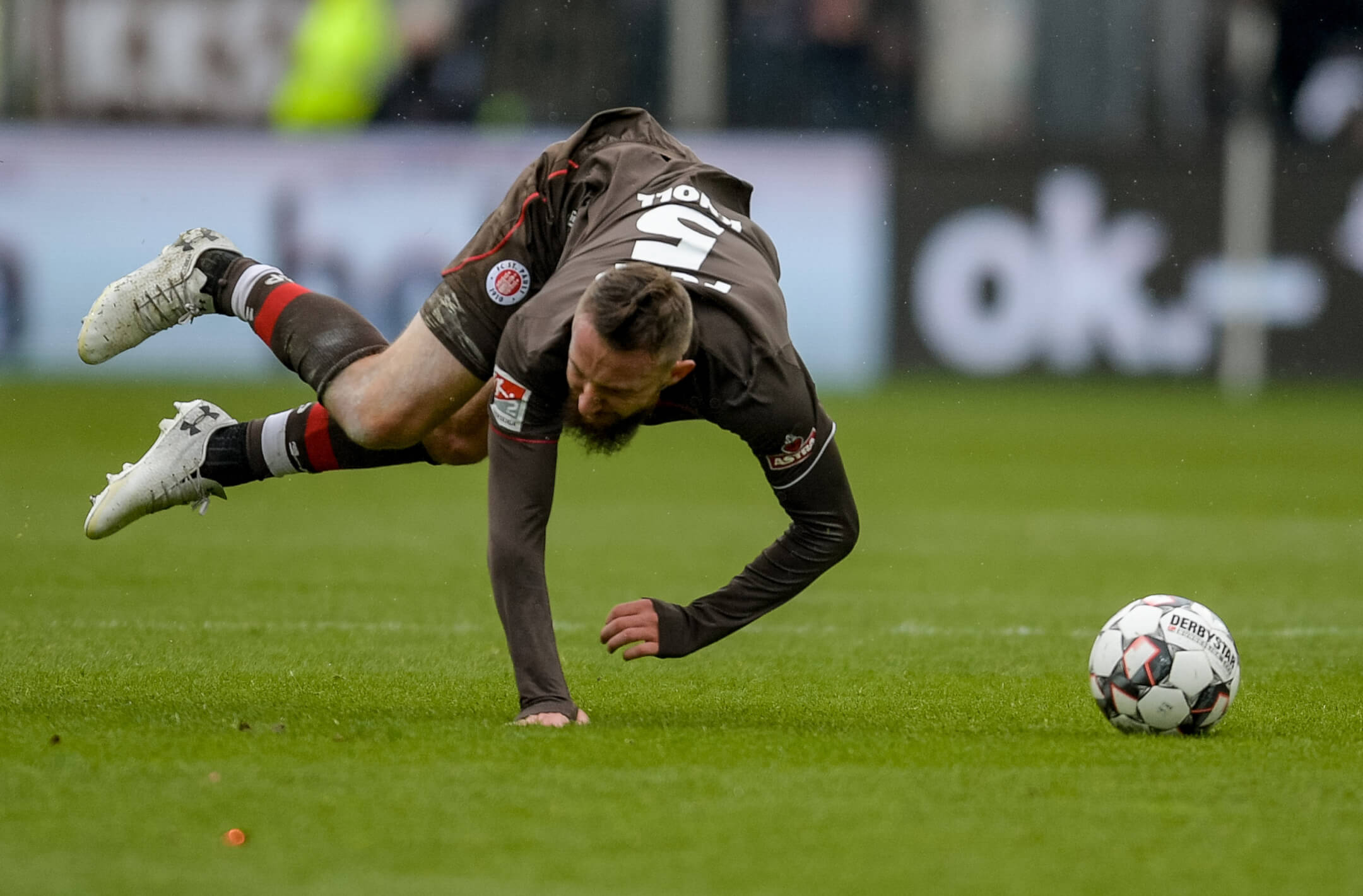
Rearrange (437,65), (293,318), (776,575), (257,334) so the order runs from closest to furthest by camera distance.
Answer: (776,575), (293,318), (257,334), (437,65)

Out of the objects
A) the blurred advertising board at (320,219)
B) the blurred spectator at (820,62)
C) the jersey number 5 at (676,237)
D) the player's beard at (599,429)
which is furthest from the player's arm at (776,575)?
the blurred spectator at (820,62)

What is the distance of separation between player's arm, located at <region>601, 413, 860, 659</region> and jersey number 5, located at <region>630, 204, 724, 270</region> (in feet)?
1.69

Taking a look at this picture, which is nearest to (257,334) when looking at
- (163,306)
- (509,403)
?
(163,306)

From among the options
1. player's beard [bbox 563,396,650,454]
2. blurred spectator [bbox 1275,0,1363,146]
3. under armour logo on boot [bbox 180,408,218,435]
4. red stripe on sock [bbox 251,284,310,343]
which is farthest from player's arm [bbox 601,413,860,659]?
blurred spectator [bbox 1275,0,1363,146]

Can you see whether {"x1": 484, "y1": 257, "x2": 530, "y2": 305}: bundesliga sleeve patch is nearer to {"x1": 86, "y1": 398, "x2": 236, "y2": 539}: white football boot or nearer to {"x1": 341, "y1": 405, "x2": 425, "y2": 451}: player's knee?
{"x1": 341, "y1": 405, "x2": 425, "y2": 451}: player's knee

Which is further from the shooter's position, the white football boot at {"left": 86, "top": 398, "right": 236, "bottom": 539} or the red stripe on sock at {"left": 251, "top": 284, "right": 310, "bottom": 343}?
the white football boot at {"left": 86, "top": 398, "right": 236, "bottom": 539}

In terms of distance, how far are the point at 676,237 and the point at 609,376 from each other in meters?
0.68

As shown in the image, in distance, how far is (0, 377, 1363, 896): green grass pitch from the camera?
3609 mm

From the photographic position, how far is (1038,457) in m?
12.9

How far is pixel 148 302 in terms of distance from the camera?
5.82 m

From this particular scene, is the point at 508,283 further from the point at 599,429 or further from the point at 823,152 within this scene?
the point at 823,152

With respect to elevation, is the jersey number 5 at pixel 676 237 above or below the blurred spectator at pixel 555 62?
above

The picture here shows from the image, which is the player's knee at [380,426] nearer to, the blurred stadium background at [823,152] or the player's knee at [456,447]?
the player's knee at [456,447]

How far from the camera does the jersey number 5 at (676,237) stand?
16.0 ft
